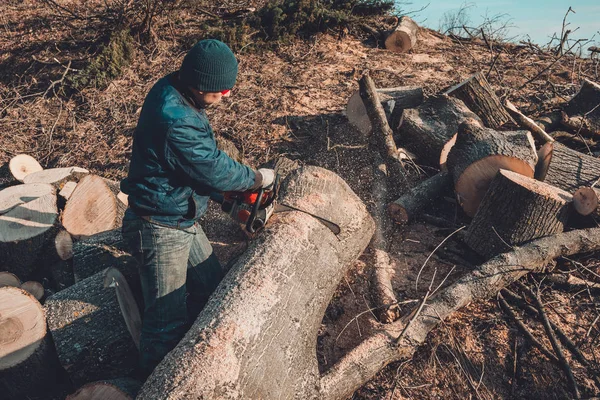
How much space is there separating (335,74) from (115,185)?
3.98 metres

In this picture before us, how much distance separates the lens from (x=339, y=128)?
19.2ft

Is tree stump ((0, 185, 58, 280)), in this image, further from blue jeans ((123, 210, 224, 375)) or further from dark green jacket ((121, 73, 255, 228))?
dark green jacket ((121, 73, 255, 228))

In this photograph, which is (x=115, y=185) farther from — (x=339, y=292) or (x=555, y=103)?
(x=555, y=103)

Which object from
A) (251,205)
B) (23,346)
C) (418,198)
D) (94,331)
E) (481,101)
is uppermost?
(481,101)

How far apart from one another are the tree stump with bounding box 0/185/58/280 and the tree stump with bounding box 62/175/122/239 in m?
0.16

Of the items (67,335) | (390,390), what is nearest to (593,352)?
(390,390)

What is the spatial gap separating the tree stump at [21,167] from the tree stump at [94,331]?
2162mm

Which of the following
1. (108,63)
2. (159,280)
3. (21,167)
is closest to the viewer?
(159,280)

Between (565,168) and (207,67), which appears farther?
(565,168)

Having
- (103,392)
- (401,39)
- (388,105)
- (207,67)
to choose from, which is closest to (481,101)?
(388,105)

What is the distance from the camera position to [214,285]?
3316mm

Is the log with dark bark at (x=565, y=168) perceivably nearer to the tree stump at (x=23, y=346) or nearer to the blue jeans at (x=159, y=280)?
the blue jeans at (x=159, y=280)

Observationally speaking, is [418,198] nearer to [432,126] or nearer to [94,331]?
[432,126]

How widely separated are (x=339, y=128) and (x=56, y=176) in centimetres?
320
